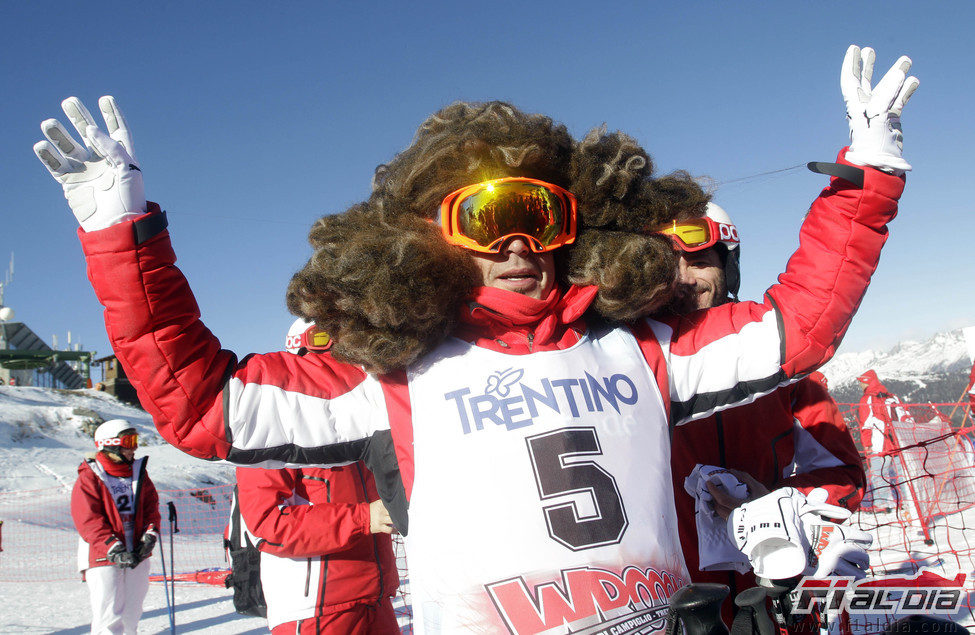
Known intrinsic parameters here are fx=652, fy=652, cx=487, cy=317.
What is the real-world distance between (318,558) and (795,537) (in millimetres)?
2133

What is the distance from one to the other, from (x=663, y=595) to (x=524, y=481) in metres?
0.43

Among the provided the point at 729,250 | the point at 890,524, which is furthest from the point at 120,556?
the point at 890,524

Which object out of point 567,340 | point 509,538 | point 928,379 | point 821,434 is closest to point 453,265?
point 567,340

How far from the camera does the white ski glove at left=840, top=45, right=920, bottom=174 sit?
63.1 inches

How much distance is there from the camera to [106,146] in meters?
1.44

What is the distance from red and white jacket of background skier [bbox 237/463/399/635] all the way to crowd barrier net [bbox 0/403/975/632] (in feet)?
7.10

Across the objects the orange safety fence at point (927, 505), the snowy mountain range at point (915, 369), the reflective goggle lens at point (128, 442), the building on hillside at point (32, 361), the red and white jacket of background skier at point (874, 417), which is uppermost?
the building on hillside at point (32, 361)

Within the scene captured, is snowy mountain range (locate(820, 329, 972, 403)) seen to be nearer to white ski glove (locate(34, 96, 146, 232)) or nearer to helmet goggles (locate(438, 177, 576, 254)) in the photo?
helmet goggles (locate(438, 177, 576, 254))

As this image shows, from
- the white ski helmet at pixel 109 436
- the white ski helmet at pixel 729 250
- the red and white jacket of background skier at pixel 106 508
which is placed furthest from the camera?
the white ski helmet at pixel 109 436

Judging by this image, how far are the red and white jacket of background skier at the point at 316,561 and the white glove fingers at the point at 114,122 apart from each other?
74.0 inches

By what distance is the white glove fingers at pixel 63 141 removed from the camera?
4.44 feet

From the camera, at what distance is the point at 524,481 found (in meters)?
1.51

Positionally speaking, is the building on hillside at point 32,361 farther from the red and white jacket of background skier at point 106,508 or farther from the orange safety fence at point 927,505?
the orange safety fence at point 927,505

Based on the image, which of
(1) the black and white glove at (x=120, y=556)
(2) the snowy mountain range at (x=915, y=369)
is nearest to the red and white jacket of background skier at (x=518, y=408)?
(2) the snowy mountain range at (x=915, y=369)
